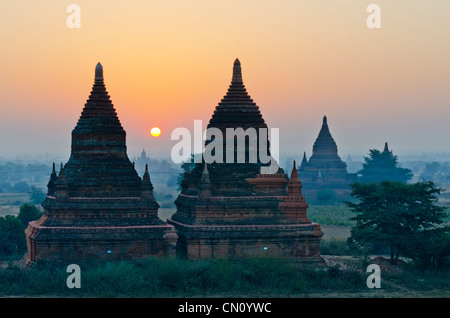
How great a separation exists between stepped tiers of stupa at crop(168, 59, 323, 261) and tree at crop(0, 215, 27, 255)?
8.64 m

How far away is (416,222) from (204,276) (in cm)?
1171

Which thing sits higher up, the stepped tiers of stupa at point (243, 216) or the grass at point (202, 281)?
the stepped tiers of stupa at point (243, 216)

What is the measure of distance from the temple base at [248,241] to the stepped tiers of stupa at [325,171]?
47894 mm

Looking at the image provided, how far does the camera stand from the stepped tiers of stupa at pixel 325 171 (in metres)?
81.9

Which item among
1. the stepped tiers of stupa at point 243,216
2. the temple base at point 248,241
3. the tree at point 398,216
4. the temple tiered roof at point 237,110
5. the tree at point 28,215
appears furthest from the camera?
the tree at point 28,215

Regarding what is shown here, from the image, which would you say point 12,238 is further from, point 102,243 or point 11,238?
point 102,243

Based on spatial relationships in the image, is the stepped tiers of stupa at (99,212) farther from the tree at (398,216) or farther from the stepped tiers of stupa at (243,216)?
the tree at (398,216)

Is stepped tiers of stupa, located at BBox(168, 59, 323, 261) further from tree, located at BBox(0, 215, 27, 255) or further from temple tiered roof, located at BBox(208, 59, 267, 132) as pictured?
tree, located at BBox(0, 215, 27, 255)

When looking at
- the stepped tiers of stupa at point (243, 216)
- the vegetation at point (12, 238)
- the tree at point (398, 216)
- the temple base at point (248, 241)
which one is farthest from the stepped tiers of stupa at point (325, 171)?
the temple base at point (248, 241)

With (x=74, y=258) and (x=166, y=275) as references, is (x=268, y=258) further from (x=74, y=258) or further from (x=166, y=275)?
(x=74, y=258)

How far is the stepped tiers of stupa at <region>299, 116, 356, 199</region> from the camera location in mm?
81875

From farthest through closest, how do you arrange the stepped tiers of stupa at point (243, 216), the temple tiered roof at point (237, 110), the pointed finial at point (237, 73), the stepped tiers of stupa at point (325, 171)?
the stepped tiers of stupa at point (325, 171) < the pointed finial at point (237, 73) < the temple tiered roof at point (237, 110) < the stepped tiers of stupa at point (243, 216)

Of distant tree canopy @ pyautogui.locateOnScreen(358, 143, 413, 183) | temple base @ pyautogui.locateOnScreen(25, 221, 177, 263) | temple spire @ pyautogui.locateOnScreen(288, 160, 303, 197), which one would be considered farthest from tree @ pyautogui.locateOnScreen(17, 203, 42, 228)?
distant tree canopy @ pyautogui.locateOnScreen(358, 143, 413, 183)
